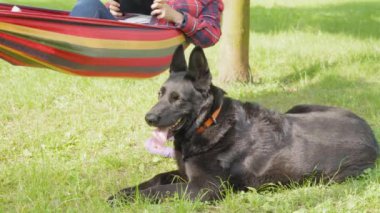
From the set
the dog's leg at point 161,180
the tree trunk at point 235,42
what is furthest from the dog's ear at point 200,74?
the tree trunk at point 235,42

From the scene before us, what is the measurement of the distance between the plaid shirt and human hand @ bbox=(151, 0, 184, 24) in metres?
0.06

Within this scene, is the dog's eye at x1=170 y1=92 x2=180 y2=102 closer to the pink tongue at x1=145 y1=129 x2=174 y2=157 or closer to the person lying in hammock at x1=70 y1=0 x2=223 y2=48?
the pink tongue at x1=145 y1=129 x2=174 y2=157

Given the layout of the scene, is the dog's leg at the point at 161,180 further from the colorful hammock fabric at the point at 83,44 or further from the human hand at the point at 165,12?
the human hand at the point at 165,12

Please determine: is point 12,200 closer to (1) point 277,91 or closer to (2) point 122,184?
(2) point 122,184

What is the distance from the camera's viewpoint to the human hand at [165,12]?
4480 mm

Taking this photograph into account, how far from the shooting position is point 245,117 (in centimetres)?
388

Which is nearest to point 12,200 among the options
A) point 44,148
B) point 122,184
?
point 122,184

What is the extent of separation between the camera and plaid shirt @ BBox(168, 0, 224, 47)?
14.9 ft

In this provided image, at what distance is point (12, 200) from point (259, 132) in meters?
1.65

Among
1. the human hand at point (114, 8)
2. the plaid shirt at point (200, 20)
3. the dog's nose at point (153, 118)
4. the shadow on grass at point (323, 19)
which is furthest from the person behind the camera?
the shadow on grass at point (323, 19)

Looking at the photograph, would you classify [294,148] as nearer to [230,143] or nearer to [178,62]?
[230,143]

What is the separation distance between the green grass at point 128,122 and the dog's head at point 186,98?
53cm

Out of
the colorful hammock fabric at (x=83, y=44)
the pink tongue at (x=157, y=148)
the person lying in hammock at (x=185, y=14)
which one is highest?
the person lying in hammock at (x=185, y=14)

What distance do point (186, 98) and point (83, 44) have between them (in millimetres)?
763
